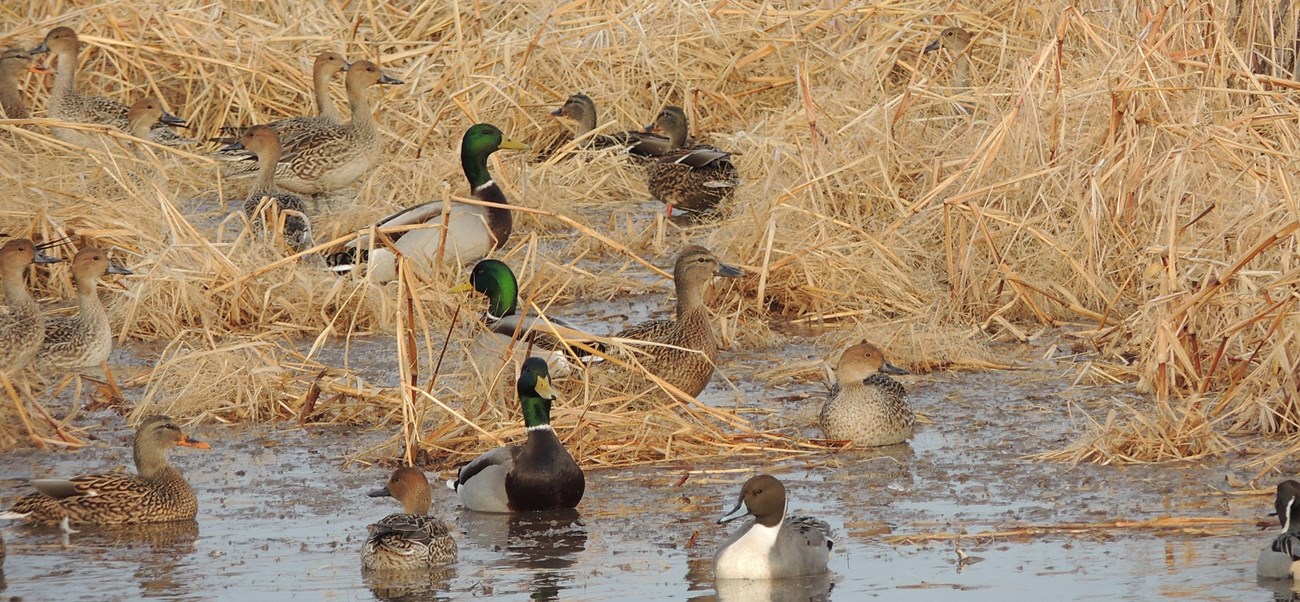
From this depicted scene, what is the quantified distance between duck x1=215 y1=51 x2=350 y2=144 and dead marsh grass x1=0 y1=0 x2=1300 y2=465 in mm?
465

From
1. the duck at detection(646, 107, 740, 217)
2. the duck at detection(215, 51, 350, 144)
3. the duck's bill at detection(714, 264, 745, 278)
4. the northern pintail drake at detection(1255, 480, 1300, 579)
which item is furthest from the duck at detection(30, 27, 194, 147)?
the northern pintail drake at detection(1255, 480, 1300, 579)

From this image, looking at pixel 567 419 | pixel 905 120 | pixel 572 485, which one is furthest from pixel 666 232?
pixel 572 485

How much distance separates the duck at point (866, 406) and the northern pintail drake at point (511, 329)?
1072 mm

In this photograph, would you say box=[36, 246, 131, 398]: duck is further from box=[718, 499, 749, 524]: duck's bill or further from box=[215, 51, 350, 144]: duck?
box=[718, 499, 749, 524]: duck's bill

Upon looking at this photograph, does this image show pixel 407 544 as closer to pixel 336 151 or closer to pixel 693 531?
pixel 693 531

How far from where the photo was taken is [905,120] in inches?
421

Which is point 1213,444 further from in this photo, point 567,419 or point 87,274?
point 87,274

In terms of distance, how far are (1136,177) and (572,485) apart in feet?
11.5

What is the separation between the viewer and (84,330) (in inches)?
372

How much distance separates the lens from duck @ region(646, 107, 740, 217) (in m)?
12.0

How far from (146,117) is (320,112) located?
3.78 feet

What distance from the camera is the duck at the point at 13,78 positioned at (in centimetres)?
1313

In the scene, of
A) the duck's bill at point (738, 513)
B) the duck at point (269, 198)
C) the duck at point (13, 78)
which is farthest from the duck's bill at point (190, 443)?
the duck at point (13, 78)

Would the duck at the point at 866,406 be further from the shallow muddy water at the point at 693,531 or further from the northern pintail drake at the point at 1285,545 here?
the northern pintail drake at the point at 1285,545
